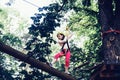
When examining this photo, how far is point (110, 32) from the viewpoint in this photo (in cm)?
851

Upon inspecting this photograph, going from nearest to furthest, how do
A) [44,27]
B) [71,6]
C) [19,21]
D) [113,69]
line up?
[113,69] < [44,27] < [71,6] < [19,21]

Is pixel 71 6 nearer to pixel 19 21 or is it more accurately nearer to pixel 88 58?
pixel 88 58

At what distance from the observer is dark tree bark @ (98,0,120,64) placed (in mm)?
8102

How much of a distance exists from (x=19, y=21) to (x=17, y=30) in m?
2.14

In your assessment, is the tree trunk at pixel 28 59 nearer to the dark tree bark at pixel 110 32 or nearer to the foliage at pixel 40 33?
the dark tree bark at pixel 110 32

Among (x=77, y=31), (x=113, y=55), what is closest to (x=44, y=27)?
(x=113, y=55)

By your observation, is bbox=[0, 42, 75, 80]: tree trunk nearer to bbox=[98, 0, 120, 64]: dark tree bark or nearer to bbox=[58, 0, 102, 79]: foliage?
bbox=[98, 0, 120, 64]: dark tree bark

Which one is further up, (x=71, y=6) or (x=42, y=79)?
(x=71, y=6)

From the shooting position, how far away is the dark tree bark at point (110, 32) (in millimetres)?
8102

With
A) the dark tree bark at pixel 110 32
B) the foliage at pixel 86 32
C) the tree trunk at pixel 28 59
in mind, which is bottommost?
the tree trunk at pixel 28 59

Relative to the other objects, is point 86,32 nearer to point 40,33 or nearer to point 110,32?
point 40,33

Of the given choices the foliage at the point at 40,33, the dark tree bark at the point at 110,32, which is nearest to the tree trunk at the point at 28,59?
the dark tree bark at the point at 110,32

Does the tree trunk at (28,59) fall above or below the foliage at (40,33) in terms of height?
below

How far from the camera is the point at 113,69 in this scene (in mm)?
6926
